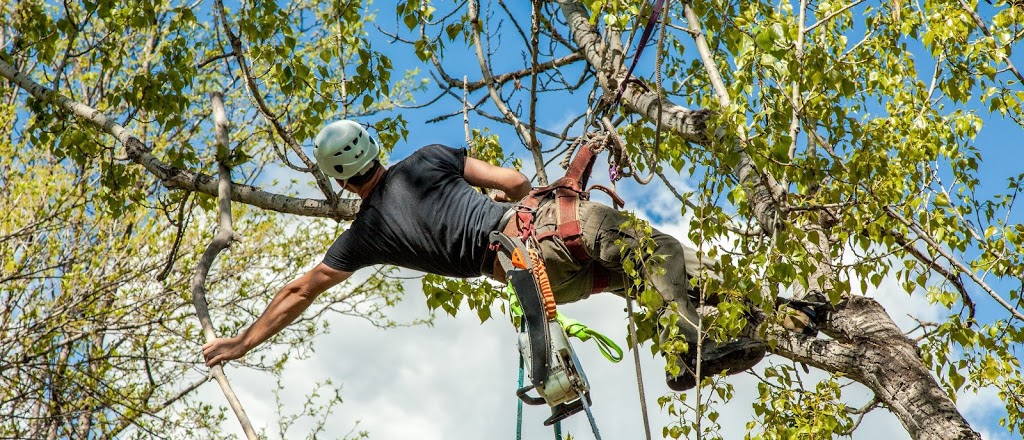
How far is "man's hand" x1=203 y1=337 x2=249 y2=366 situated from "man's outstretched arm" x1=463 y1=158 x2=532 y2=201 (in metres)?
1.23

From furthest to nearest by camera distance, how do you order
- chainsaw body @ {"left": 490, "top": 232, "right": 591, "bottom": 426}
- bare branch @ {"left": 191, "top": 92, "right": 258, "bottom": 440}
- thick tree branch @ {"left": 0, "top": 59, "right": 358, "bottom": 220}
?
thick tree branch @ {"left": 0, "top": 59, "right": 358, "bottom": 220} → chainsaw body @ {"left": 490, "top": 232, "right": 591, "bottom": 426} → bare branch @ {"left": 191, "top": 92, "right": 258, "bottom": 440}

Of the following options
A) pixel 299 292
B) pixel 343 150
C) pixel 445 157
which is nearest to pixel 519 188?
pixel 445 157

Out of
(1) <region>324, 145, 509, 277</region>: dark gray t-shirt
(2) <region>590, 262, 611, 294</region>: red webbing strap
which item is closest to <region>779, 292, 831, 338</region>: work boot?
(2) <region>590, 262, 611, 294</region>: red webbing strap

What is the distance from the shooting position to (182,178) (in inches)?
219

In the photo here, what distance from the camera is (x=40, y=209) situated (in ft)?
30.9

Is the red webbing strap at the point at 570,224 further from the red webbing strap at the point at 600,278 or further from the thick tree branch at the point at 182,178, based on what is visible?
the thick tree branch at the point at 182,178

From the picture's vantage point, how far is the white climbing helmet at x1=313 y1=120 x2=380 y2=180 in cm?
453

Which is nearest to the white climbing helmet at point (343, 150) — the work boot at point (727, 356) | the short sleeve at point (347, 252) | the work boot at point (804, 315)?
the short sleeve at point (347, 252)

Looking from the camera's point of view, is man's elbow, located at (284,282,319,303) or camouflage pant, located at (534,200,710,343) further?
man's elbow, located at (284,282,319,303)

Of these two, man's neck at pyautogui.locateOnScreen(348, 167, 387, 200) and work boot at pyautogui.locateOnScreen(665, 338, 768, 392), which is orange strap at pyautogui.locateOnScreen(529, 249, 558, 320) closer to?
work boot at pyautogui.locateOnScreen(665, 338, 768, 392)

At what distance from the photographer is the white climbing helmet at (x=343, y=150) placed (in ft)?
14.9

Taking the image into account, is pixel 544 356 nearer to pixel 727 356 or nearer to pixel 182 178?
pixel 727 356

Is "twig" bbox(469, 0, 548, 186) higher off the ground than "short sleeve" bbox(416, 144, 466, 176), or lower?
higher

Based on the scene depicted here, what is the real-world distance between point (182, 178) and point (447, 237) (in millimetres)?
1907
